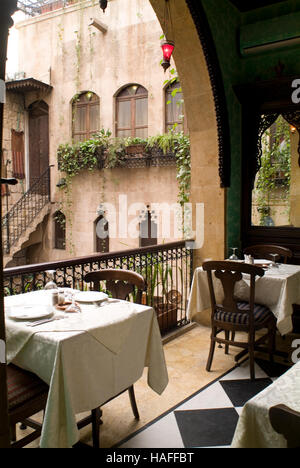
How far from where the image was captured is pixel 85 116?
11.2 m

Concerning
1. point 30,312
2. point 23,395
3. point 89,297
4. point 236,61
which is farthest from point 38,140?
point 23,395

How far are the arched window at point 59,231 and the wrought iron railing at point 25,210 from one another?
0.54m

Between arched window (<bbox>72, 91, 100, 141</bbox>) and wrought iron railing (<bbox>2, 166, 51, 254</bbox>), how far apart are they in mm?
1466

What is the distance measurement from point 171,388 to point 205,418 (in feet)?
1.67

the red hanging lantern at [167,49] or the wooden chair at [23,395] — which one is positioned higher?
the red hanging lantern at [167,49]

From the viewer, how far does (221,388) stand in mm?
3213

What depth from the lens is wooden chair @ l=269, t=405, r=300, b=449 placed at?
1035 mm

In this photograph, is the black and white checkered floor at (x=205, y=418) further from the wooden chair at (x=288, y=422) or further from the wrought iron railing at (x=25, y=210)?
the wrought iron railing at (x=25, y=210)

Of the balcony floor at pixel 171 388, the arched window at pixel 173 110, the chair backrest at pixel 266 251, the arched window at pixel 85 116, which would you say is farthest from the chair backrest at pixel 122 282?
the arched window at pixel 85 116

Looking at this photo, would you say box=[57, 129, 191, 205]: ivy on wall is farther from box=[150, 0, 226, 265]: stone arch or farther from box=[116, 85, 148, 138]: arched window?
box=[150, 0, 226, 265]: stone arch

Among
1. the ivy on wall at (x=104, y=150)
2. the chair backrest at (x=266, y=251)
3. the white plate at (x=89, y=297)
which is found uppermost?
the ivy on wall at (x=104, y=150)

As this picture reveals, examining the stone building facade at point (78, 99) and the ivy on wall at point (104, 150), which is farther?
the stone building facade at point (78, 99)

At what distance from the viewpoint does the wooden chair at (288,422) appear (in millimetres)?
1035

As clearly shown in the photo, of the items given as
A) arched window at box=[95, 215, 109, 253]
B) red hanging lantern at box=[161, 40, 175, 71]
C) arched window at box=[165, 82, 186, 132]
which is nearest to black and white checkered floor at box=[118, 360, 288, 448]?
red hanging lantern at box=[161, 40, 175, 71]
